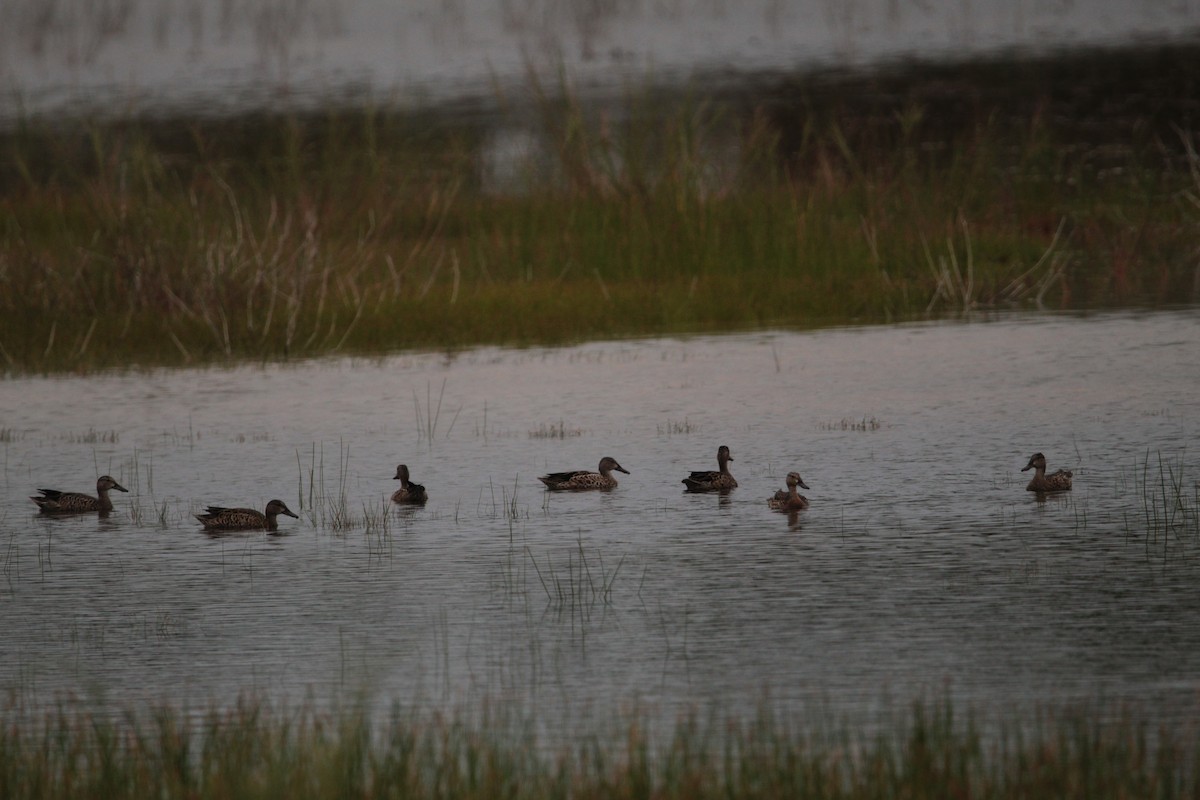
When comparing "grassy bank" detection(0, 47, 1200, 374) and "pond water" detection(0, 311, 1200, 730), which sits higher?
"grassy bank" detection(0, 47, 1200, 374)

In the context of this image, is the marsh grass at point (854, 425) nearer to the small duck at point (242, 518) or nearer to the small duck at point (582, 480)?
the small duck at point (582, 480)

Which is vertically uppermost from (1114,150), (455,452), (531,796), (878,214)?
(1114,150)

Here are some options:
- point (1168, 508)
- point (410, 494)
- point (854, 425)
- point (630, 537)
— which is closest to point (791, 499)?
point (630, 537)

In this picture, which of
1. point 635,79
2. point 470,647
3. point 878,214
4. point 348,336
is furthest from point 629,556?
point 635,79

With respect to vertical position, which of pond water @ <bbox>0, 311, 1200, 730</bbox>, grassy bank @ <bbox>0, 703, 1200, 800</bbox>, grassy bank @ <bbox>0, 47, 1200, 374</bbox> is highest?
grassy bank @ <bbox>0, 47, 1200, 374</bbox>

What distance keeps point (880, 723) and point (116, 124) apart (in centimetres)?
4664

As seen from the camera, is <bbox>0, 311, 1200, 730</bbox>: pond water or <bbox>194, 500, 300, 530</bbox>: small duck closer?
<bbox>0, 311, 1200, 730</bbox>: pond water

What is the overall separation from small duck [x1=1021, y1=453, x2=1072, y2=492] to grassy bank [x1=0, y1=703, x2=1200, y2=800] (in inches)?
200

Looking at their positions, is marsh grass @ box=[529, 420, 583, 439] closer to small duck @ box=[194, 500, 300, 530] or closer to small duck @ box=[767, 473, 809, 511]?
small duck @ box=[767, 473, 809, 511]

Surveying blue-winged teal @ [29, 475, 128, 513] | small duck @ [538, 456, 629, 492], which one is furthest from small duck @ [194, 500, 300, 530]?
small duck @ [538, 456, 629, 492]

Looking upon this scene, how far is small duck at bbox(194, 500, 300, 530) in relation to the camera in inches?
504

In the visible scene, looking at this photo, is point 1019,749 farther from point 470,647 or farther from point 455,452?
point 455,452

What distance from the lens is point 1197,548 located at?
1141 centimetres

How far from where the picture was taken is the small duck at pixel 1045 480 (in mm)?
13047
